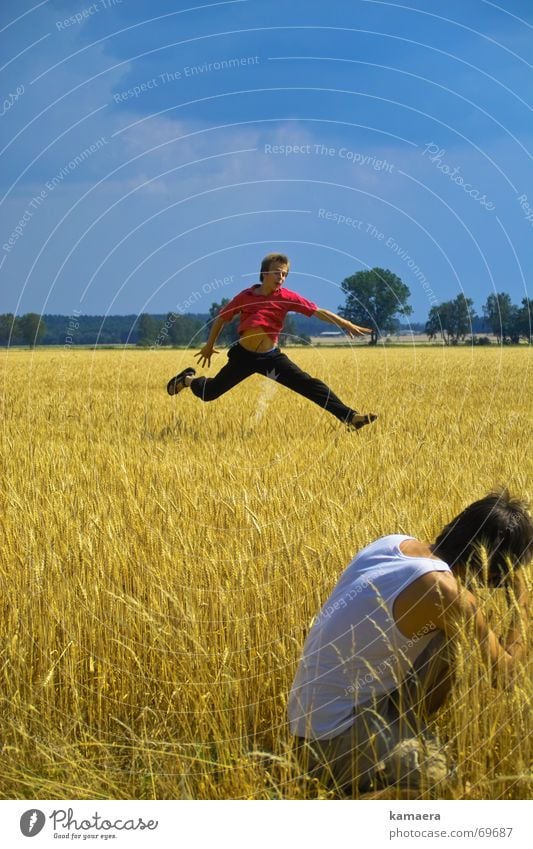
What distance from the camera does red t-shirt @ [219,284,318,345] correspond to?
25.7 ft

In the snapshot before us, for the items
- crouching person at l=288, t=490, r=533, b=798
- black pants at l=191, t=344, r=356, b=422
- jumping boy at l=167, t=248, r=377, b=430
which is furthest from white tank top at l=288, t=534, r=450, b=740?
black pants at l=191, t=344, r=356, b=422

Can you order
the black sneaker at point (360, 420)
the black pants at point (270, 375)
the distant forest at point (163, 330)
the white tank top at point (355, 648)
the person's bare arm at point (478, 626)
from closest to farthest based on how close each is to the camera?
the person's bare arm at point (478, 626), the white tank top at point (355, 648), the distant forest at point (163, 330), the black pants at point (270, 375), the black sneaker at point (360, 420)

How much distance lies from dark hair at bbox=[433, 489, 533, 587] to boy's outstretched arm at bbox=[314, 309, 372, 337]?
14.3ft

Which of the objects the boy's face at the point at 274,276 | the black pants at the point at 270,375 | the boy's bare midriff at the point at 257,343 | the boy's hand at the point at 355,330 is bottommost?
the black pants at the point at 270,375

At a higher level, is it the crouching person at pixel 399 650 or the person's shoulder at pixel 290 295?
the person's shoulder at pixel 290 295

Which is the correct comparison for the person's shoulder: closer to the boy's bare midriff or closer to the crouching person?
the boy's bare midriff

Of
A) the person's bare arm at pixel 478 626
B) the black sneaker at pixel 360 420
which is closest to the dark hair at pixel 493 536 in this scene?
the person's bare arm at pixel 478 626

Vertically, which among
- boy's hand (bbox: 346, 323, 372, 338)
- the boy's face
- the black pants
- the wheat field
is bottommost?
the wheat field

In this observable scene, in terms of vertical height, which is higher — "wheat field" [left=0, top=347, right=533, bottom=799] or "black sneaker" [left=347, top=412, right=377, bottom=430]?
"black sneaker" [left=347, top=412, right=377, bottom=430]

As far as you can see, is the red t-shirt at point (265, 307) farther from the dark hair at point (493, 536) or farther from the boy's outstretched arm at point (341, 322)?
the dark hair at point (493, 536)

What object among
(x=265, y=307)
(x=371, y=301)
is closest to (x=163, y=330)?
(x=265, y=307)

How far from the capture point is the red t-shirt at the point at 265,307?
7.85 meters

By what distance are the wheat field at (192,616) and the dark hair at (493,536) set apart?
0.24 metres

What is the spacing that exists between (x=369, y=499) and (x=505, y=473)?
1.37 m
